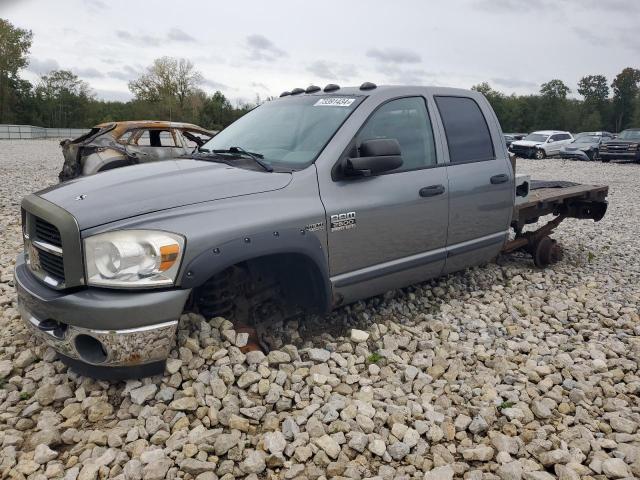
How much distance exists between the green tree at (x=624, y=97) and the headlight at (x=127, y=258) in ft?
303

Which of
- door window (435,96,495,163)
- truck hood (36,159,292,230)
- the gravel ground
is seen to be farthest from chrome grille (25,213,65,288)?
door window (435,96,495,163)

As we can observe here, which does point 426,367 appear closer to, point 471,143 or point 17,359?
point 471,143

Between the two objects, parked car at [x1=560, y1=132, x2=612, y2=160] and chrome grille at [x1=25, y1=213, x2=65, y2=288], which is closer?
chrome grille at [x1=25, y1=213, x2=65, y2=288]

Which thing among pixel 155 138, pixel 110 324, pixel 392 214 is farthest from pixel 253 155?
pixel 155 138

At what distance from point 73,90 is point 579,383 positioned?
6657cm

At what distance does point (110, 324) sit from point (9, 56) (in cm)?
6016

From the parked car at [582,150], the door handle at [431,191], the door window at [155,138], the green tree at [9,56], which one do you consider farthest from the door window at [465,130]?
A: the green tree at [9,56]

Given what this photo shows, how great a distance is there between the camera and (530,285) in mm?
5371

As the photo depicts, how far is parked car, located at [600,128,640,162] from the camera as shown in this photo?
82.9ft

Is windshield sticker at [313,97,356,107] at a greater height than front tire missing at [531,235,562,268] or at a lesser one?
greater

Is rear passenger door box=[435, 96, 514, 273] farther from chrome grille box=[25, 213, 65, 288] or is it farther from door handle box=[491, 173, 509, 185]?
chrome grille box=[25, 213, 65, 288]

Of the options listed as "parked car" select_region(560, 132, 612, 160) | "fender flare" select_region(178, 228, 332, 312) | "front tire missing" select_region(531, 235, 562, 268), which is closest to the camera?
"fender flare" select_region(178, 228, 332, 312)

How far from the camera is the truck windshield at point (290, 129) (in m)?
3.70

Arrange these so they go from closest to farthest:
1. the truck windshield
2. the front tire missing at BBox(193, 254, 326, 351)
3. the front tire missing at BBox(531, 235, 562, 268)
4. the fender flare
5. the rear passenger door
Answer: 1. the fender flare
2. the front tire missing at BBox(193, 254, 326, 351)
3. the truck windshield
4. the rear passenger door
5. the front tire missing at BBox(531, 235, 562, 268)
